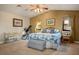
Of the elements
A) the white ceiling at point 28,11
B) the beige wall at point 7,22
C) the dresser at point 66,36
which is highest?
the white ceiling at point 28,11

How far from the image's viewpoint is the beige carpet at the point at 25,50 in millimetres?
2186

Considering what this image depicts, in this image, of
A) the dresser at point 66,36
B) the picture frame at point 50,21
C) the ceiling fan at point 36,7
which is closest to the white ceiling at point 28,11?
the ceiling fan at point 36,7

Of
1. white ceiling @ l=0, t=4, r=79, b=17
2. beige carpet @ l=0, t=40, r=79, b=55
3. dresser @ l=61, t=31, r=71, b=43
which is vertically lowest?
beige carpet @ l=0, t=40, r=79, b=55

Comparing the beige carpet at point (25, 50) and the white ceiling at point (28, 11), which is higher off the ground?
the white ceiling at point (28, 11)

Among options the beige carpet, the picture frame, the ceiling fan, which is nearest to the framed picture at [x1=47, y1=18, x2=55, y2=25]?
the picture frame

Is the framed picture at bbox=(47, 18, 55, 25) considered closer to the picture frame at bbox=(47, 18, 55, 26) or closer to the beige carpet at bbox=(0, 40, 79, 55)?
the picture frame at bbox=(47, 18, 55, 26)

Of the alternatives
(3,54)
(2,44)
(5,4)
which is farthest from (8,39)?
(5,4)

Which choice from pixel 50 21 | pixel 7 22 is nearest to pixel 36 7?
pixel 50 21

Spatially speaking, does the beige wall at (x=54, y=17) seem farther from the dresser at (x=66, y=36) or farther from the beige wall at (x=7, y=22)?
the beige wall at (x=7, y=22)

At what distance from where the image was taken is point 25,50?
2.21m

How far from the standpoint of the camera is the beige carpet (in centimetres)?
219

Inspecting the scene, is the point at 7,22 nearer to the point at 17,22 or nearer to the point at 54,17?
the point at 17,22
